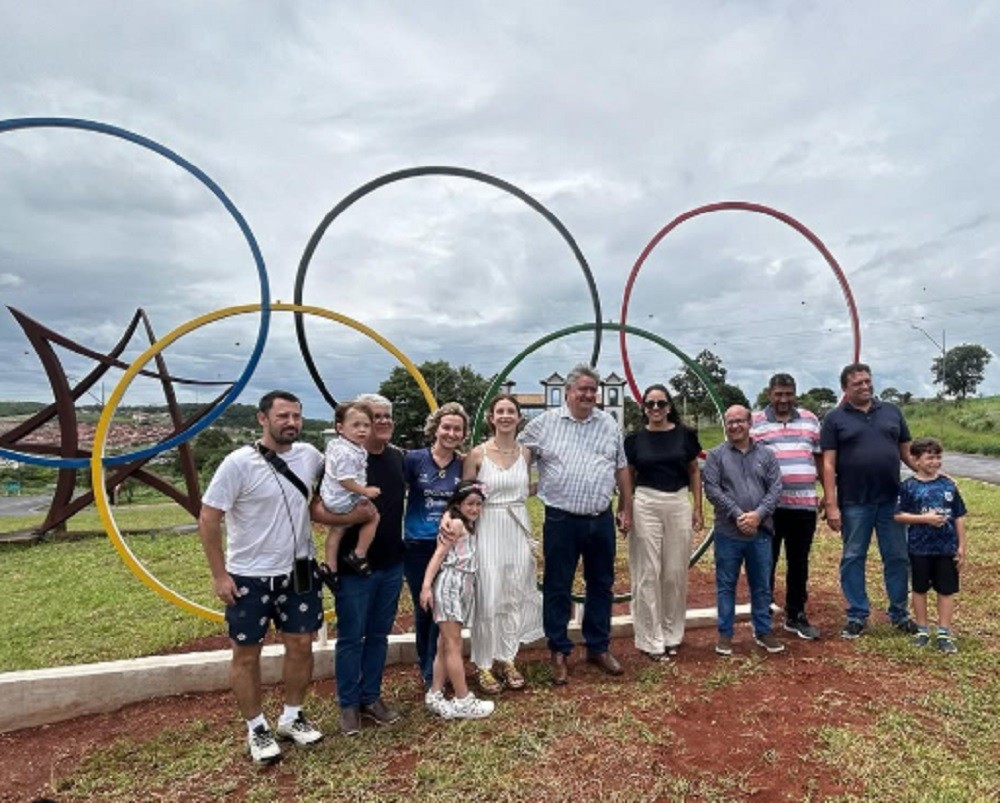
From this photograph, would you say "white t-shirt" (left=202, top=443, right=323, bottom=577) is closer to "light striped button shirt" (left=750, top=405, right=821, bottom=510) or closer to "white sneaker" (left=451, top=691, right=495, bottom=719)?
"white sneaker" (left=451, top=691, right=495, bottom=719)

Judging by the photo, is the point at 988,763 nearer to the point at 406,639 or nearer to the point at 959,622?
the point at 959,622

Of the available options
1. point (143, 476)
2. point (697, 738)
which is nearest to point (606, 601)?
point (697, 738)

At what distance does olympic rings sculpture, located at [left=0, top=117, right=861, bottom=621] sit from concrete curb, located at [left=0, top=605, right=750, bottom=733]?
33 cm

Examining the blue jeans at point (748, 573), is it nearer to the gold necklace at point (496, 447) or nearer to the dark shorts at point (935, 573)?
the dark shorts at point (935, 573)

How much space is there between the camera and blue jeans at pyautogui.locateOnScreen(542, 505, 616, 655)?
3967 mm

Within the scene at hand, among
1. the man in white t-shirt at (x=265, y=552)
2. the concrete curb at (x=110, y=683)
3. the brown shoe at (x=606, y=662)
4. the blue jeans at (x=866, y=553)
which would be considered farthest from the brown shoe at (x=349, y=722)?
the blue jeans at (x=866, y=553)

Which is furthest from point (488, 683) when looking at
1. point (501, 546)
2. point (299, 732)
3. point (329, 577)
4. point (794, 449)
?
point (794, 449)

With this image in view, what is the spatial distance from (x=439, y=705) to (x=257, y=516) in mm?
1406

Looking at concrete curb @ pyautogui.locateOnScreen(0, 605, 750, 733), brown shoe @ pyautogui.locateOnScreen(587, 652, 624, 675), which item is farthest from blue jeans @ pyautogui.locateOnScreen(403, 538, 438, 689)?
brown shoe @ pyautogui.locateOnScreen(587, 652, 624, 675)

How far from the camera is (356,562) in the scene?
3348 mm

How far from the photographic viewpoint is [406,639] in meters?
4.50

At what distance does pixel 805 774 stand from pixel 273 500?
2657mm

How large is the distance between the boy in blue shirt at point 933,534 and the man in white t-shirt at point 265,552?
3.67 metres

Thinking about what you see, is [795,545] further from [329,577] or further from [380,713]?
[329,577]
